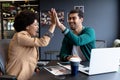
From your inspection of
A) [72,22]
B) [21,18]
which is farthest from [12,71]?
[72,22]

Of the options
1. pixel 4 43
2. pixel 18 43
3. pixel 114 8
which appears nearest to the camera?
pixel 18 43

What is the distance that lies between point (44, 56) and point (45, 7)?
1458 mm

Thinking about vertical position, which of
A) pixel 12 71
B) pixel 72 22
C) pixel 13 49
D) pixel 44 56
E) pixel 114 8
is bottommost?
pixel 44 56

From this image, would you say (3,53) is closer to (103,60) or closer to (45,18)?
(103,60)

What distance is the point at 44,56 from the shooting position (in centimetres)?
629

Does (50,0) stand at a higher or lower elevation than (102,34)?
higher

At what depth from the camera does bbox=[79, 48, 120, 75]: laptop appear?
1.71 m

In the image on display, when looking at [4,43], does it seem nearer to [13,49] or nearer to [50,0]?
[13,49]

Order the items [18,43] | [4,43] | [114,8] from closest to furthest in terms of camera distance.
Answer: [18,43]
[4,43]
[114,8]

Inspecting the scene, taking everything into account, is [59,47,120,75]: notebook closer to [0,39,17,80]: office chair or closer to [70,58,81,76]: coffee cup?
[70,58,81,76]: coffee cup

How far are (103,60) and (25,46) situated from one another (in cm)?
82

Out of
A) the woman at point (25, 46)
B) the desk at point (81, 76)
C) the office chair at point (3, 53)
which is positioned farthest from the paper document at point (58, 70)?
the office chair at point (3, 53)

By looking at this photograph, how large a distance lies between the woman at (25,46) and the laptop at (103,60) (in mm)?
561

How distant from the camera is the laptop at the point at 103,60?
5.61ft
